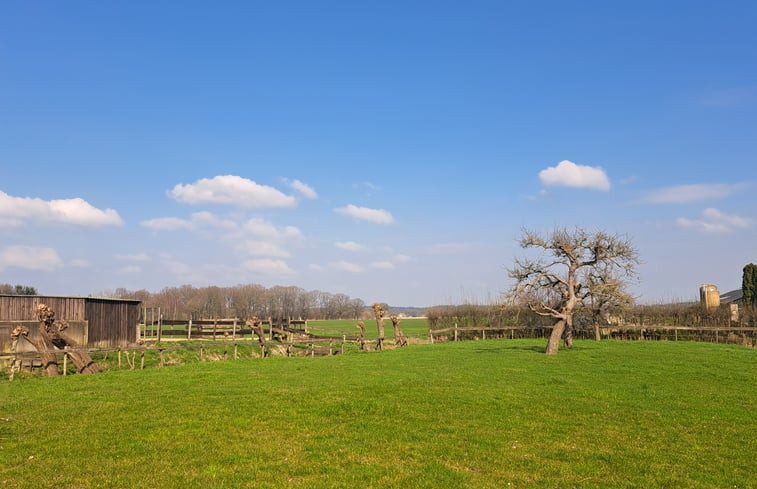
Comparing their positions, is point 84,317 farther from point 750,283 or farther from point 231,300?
point 231,300

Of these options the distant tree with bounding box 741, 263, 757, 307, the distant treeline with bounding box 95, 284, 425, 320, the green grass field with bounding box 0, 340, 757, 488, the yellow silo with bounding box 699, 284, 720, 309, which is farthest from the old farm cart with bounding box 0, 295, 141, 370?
the distant treeline with bounding box 95, 284, 425, 320

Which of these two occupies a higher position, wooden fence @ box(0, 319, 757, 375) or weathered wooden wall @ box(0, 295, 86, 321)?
weathered wooden wall @ box(0, 295, 86, 321)

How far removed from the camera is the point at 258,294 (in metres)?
136

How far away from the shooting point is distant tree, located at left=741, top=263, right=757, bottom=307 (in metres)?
46.6

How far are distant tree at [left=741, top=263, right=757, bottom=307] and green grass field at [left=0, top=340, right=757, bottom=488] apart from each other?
1242 inches

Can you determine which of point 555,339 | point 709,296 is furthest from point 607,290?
point 709,296

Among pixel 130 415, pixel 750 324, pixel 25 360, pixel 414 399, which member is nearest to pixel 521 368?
pixel 414 399

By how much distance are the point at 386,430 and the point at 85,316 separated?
25775 millimetres

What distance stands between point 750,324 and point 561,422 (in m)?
36.9

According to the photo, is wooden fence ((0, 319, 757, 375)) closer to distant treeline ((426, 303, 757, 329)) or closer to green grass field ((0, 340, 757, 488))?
distant treeline ((426, 303, 757, 329))

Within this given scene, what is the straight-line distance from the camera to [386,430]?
38.1 ft

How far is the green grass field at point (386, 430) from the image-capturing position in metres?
8.69

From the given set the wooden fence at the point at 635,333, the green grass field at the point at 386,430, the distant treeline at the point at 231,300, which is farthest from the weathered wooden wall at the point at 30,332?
the distant treeline at the point at 231,300

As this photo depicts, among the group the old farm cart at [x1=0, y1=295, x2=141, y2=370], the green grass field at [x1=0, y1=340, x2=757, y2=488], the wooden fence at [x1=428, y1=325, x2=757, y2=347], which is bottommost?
the wooden fence at [x1=428, y1=325, x2=757, y2=347]
